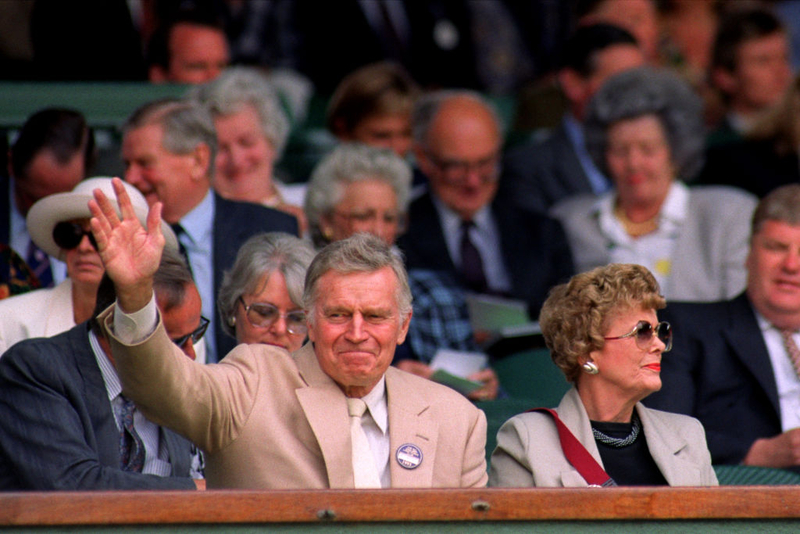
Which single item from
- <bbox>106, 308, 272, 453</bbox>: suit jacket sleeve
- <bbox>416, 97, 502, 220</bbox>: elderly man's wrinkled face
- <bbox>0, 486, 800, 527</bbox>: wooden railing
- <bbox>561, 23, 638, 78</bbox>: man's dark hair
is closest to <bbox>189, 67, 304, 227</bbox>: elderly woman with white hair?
<bbox>416, 97, 502, 220</bbox>: elderly man's wrinkled face

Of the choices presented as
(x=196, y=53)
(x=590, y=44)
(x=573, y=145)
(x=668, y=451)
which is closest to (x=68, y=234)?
(x=668, y=451)

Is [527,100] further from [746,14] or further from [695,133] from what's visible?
[695,133]

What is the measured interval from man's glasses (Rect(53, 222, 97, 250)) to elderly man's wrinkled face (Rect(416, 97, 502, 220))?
2.04 meters

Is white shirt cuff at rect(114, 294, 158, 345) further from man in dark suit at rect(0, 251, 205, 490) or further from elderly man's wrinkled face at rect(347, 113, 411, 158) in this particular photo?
elderly man's wrinkled face at rect(347, 113, 411, 158)

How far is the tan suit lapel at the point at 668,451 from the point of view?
3131 mm

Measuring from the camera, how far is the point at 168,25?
5879mm

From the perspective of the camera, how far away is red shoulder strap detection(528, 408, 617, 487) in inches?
120

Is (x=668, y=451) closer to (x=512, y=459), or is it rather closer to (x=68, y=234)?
(x=512, y=459)

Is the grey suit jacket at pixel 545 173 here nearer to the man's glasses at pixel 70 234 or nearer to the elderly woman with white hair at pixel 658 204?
the elderly woman with white hair at pixel 658 204

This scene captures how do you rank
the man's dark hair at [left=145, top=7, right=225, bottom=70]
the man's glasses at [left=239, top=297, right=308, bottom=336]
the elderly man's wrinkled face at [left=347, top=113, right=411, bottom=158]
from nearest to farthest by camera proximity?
the man's glasses at [left=239, top=297, right=308, bottom=336], the elderly man's wrinkled face at [left=347, top=113, right=411, bottom=158], the man's dark hair at [left=145, top=7, right=225, bottom=70]

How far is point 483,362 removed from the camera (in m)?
4.33

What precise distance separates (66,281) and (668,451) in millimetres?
1789

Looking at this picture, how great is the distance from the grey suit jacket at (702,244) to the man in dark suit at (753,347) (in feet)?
2.80

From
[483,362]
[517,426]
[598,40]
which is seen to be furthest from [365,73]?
[517,426]
